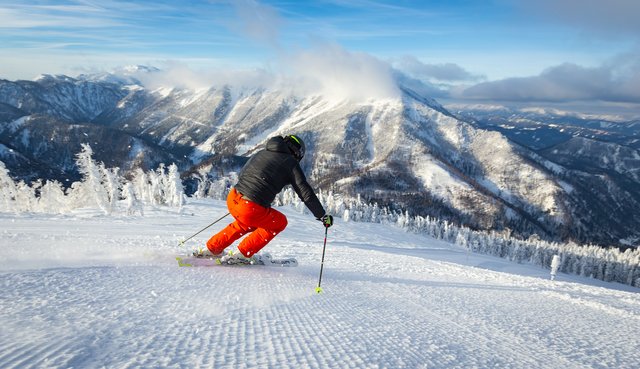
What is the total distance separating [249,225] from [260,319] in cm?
325

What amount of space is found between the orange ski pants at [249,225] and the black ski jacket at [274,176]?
0.74 ft

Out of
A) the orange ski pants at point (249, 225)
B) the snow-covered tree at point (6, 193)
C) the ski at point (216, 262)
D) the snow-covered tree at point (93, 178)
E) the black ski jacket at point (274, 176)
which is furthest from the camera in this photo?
the snow-covered tree at point (6, 193)

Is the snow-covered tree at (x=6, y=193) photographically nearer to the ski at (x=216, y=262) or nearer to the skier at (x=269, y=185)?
the ski at (x=216, y=262)

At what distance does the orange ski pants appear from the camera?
809 cm

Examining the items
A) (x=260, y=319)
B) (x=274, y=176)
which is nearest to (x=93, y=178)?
(x=274, y=176)

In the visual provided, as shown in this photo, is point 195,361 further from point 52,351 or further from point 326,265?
point 326,265

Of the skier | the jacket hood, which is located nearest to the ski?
the skier

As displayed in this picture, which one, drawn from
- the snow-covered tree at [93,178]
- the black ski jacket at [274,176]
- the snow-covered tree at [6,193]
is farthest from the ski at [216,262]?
the snow-covered tree at [6,193]

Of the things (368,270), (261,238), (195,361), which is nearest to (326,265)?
(368,270)

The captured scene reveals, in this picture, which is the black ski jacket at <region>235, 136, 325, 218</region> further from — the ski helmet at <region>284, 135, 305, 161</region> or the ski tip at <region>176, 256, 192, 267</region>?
the ski tip at <region>176, 256, 192, 267</region>

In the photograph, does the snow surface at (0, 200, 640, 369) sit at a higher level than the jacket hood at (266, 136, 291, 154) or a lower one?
lower

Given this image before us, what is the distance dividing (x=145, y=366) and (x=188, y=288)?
117 inches

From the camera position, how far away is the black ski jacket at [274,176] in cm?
796

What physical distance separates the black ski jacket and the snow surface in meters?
1.76
